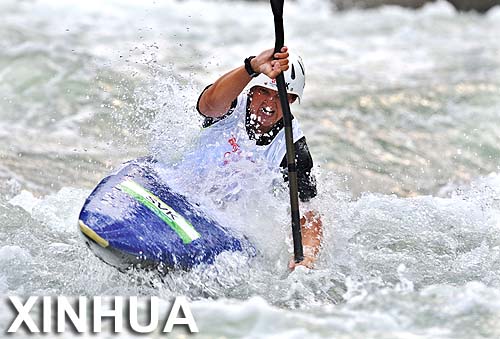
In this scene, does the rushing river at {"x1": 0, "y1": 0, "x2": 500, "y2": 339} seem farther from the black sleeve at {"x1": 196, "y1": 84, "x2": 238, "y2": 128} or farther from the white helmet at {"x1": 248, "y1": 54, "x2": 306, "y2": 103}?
the white helmet at {"x1": 248, "y1": 54, "x2": 306, "y2": 103}

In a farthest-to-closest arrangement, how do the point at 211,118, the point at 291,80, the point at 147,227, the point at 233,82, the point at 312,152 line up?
the point at 312,152
the point at 211,118
the point at 291,80
the point at 233,82
the point at 147,227

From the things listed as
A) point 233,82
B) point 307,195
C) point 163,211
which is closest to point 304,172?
point 307,195

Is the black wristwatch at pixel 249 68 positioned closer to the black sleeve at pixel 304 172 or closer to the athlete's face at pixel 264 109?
the athlete's face at pixel 264 109

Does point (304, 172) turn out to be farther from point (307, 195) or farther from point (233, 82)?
point (233, 82)

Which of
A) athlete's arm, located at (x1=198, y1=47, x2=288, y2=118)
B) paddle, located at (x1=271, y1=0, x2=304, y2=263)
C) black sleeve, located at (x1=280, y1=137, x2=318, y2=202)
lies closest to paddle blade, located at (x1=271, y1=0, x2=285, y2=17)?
paddle, located at (x1=271, y1=0, x2=304, y2=263)

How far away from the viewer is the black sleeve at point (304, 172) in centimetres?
423

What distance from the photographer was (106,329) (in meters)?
3.26

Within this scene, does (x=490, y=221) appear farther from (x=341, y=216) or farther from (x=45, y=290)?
(x=45, y=290)

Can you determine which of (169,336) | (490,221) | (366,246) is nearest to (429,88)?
(490,221)

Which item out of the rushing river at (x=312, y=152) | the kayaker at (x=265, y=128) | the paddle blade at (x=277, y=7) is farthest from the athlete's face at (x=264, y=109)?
the paddle blade at (x=277, y=7)

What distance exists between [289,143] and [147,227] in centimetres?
73

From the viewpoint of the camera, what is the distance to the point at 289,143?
3.99m

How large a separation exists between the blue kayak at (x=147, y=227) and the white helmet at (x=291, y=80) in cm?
66

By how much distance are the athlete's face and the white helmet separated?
0.04 m
